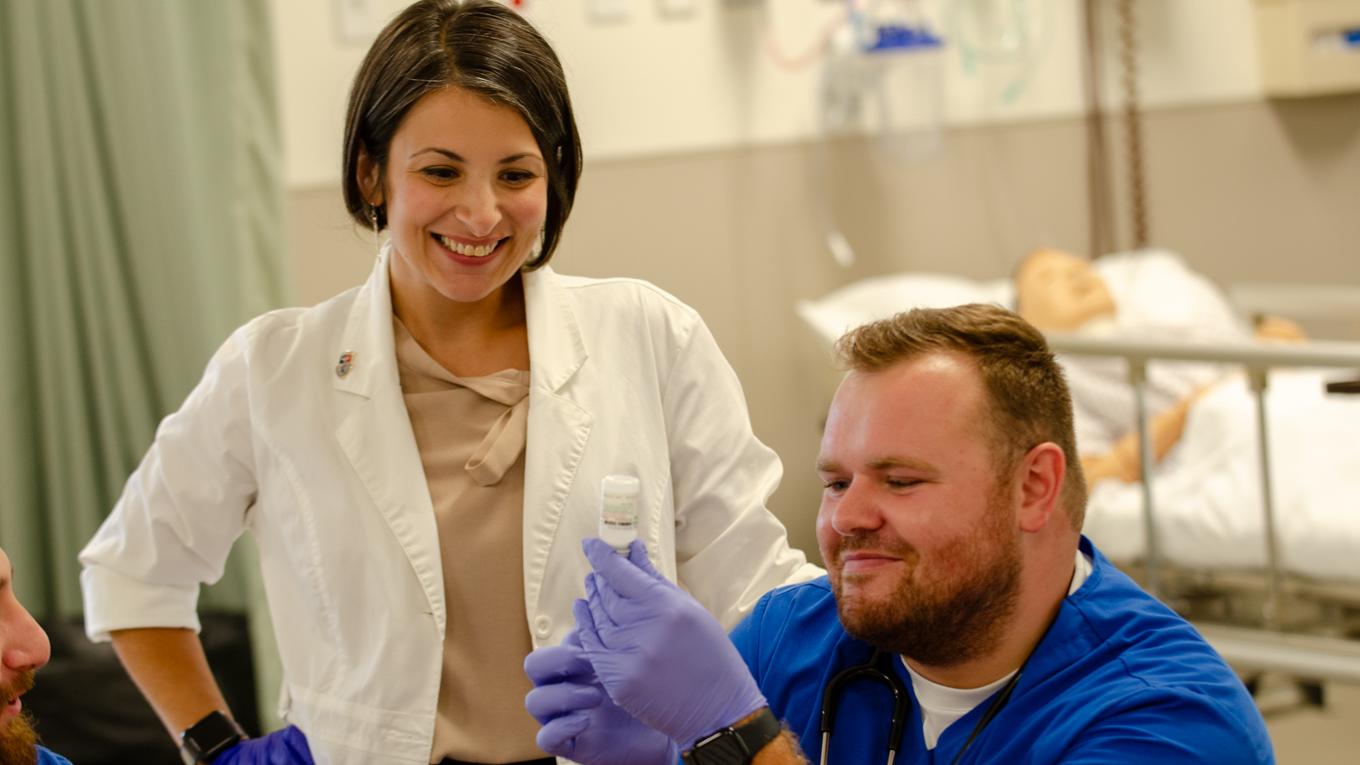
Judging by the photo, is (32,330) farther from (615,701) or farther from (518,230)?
(615,701)

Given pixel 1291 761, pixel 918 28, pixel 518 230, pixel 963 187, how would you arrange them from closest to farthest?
pixel 518 230, pixel 1291 761, pixel 918 28, pixel 963 187

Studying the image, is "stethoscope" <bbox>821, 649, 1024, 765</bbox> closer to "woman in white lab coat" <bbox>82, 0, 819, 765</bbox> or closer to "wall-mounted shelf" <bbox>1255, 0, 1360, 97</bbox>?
"woman in white lab coat" <bbox>82, 0, 819, 765</bbox>

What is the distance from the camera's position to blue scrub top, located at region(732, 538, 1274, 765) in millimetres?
1277

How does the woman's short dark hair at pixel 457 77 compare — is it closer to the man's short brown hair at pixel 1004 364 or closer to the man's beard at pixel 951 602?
the man's short brown hair at pixel 1004 364

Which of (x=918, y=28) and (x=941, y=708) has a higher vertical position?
(x=918, y=28)

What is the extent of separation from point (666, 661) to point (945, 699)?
0.30 metres

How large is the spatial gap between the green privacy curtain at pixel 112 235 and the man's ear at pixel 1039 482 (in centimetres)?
200

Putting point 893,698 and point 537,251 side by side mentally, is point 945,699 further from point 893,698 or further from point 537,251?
point 537,251

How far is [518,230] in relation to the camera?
156cm

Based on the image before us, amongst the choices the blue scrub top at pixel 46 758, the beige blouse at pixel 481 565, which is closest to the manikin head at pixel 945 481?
the beige blouse at pixel 481 565

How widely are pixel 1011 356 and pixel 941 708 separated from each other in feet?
1.10

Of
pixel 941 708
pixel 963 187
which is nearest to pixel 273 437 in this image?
pixel 941 708

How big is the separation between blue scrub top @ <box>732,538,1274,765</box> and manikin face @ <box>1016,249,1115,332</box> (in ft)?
7.97

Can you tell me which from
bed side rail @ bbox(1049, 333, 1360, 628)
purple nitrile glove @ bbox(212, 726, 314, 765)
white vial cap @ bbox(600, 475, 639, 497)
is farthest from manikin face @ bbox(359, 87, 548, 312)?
bed side rail @ bbox(1049, 333, 1360, 628)
